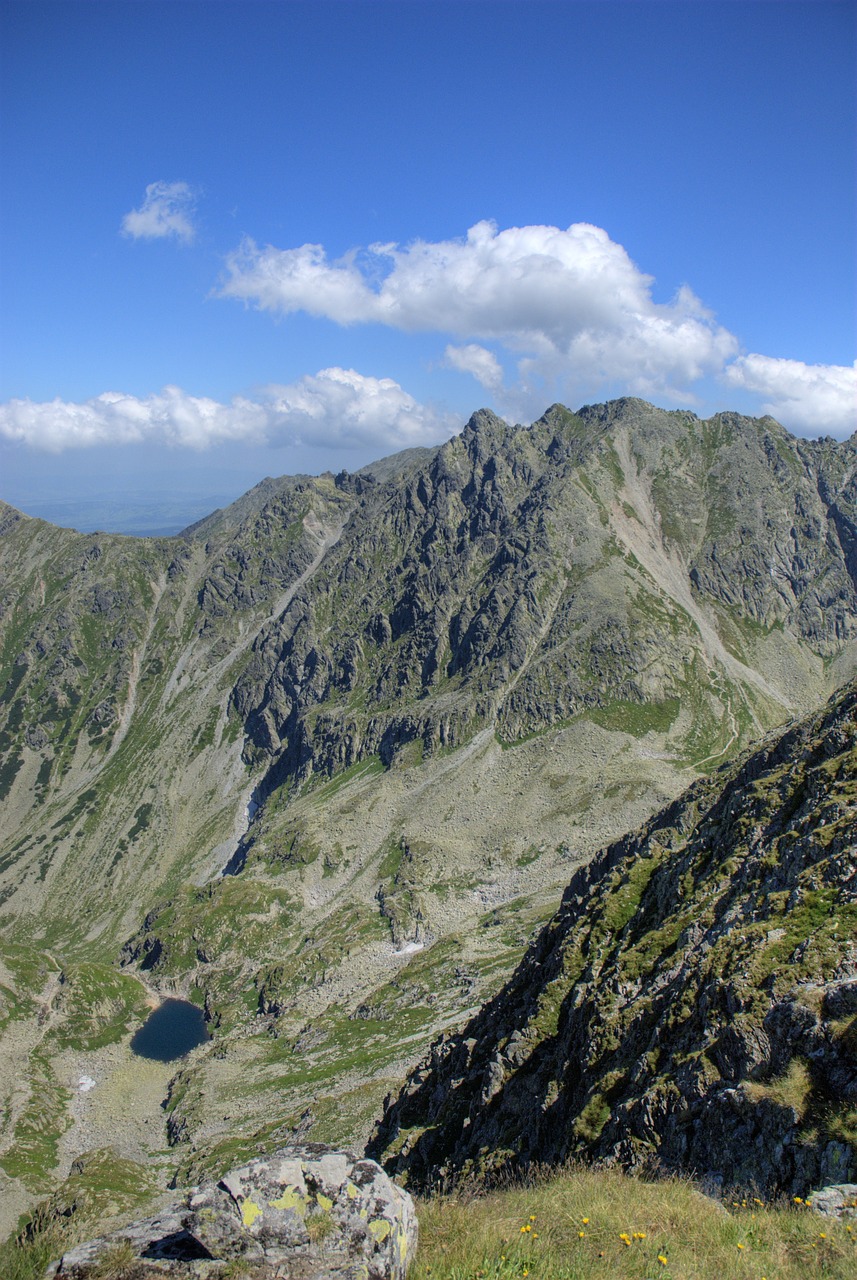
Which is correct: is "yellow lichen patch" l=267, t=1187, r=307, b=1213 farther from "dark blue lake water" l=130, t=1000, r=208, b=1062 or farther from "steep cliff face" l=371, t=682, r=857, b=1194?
"dark blue lake water" l=130, t=1000, r=208, b=1062

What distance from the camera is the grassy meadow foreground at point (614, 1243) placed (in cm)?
1252

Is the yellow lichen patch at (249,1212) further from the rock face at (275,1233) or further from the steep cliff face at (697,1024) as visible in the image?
the steep cliff face at (697,1024)

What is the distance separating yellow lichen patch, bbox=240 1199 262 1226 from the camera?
42.9 ft

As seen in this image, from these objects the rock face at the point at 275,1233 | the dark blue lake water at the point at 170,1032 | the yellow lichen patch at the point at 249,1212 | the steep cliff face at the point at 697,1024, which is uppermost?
the yellow lichen patch at the point at 249,1212

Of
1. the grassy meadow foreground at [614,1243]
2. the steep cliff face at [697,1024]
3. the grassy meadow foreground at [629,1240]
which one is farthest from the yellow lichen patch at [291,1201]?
the steep cliff face at [697,1024]

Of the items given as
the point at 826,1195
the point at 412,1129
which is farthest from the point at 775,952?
the point at 412,1129

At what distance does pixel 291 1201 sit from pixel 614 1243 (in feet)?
20.8

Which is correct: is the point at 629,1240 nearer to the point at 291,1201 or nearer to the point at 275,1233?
the point at 291,1201

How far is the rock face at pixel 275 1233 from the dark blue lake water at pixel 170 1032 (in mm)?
146740

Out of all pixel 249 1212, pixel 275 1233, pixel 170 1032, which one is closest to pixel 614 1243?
pixel 275 1233

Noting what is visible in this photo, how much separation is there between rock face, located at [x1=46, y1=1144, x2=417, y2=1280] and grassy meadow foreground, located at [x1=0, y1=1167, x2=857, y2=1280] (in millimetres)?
417

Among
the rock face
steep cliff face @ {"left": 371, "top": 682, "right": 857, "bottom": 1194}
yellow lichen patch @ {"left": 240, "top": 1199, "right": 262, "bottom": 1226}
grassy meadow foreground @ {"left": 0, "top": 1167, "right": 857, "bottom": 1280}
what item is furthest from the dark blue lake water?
yellow lichen patch @ {"left": 240, "top": 1199, "right": 262, "bottom": 1226}

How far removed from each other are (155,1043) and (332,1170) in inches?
6090

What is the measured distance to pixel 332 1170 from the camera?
14570 mm
